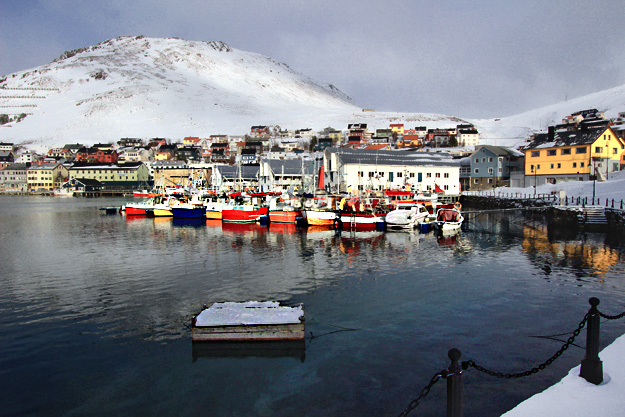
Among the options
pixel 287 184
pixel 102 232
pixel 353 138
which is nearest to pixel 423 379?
pixel 102 232

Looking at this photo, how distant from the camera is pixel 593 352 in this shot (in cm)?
865

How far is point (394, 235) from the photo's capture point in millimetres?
40781

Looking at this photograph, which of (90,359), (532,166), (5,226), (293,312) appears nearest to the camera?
(90,359)

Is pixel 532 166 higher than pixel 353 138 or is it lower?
lower

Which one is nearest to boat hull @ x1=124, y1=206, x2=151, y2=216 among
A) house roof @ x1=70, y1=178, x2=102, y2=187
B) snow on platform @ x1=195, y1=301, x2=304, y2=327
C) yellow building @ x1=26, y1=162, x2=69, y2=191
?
snow on platform @ x1=195, y1=301, x2=304, y2=327

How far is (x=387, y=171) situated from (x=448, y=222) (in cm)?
3565

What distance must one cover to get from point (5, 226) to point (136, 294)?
1741 inches

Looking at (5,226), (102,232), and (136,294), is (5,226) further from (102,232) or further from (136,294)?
(136,294)

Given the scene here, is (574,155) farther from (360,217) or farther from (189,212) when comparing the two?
(189,212)

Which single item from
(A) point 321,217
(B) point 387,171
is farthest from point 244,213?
(B) point 387,171

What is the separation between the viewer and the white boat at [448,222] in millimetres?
42188

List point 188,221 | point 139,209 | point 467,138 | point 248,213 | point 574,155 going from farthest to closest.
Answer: point 467,138 → point 574,155 → point 139,209 → point 188,221 → point 248,213

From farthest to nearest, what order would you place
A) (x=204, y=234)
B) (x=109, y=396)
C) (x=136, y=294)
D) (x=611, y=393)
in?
(x=204, y=234), (x=136, y=294), (x=109, y=396), (x=611, y=393)

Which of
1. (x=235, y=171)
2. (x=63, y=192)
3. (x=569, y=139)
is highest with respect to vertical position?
(x=569, y=139)
